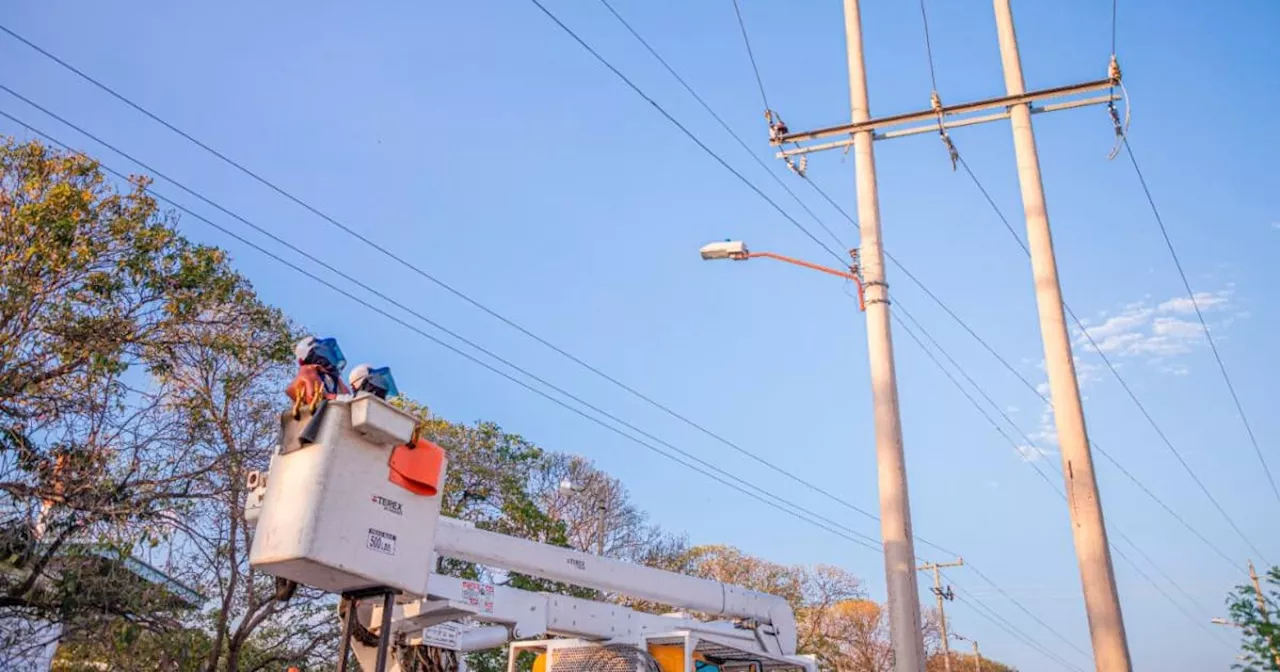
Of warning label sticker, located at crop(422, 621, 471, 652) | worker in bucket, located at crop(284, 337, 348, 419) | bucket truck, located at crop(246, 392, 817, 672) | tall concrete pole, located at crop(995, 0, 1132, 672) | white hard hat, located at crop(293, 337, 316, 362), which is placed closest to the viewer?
bucket truck, located at crop(246, 392, 817, 672)

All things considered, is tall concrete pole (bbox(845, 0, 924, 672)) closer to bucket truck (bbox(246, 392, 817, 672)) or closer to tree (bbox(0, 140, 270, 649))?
bucket truck (bbox(246, 392, 817, 672))

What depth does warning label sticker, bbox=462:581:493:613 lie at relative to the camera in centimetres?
844

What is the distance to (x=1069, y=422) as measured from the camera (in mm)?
8805

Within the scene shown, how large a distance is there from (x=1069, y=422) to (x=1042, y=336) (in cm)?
94

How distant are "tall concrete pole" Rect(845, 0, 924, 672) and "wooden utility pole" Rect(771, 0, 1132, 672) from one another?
0.01 m

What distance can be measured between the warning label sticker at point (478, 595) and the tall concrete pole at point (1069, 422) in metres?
5.34

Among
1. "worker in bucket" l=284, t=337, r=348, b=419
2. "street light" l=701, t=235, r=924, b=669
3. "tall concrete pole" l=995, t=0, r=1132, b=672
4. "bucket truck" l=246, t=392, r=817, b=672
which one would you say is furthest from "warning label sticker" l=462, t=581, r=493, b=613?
"tall concrete pole" l=995, t=0, r=1132, b=672

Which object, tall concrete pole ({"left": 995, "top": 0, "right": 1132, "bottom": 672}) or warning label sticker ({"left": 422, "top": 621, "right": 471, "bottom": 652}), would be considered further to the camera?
tall concrete pole ({"left": 995, "top": 0, "right": 1132, "bottom": 672})

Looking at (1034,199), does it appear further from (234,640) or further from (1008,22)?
(234,640)

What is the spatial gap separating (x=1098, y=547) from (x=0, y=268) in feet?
41.5

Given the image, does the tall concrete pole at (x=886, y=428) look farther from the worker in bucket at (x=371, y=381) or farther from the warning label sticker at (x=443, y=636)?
the worker in bucket at (x=371, y=381)

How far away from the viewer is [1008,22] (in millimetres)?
11219

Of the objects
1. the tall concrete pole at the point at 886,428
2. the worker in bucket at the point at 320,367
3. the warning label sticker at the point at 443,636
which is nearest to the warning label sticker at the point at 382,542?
the worker in bucket at the point at 320,367

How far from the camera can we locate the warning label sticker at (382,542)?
11.2ft
